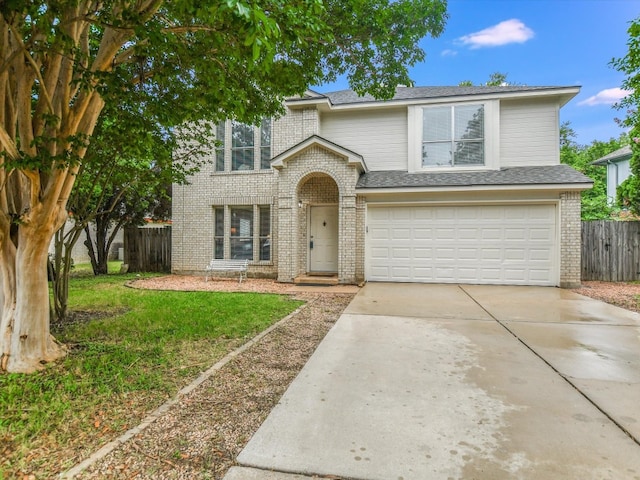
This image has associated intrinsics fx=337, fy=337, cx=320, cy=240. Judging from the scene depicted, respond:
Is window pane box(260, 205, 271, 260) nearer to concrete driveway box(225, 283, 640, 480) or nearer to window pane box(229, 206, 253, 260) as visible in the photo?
window pane box(229, 206, 253, 260)

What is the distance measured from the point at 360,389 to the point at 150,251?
12.8 meters

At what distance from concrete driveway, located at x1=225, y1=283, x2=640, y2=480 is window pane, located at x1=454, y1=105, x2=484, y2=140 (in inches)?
277

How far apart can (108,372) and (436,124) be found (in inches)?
428

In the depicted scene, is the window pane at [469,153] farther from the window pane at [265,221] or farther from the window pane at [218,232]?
the window pane at [218,232]

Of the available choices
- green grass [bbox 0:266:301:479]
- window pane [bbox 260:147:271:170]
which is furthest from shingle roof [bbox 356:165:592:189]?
green grass [bbox 0:266:301:479]

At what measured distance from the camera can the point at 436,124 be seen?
1101 centimetres

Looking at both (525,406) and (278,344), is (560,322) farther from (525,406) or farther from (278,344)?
(278,344)

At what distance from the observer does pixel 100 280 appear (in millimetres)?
11391

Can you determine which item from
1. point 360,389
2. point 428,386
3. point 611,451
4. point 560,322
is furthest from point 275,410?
point 560,322

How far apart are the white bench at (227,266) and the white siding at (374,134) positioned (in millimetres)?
5423

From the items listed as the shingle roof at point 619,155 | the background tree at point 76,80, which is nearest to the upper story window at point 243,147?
the background tree at point 76,80

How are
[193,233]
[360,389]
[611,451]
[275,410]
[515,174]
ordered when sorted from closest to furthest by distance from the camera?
[611,451] → [275,410] → [360,389] → [515,174] → [193,233]

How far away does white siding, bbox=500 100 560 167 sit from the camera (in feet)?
34.6

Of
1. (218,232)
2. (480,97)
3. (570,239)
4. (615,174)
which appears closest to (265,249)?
(218,232)
